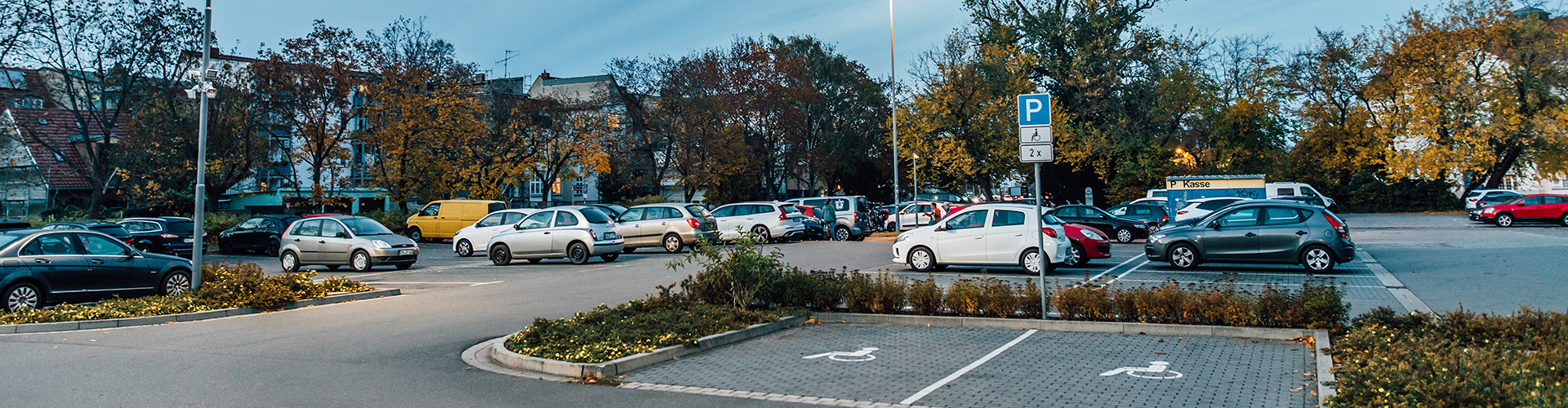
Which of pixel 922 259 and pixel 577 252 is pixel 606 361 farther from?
pixel 577 252

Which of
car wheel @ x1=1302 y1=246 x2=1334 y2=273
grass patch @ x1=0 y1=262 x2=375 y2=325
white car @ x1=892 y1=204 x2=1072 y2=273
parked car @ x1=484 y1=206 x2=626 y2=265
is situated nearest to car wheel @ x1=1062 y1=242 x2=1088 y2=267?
white car @ x1=892 y1=204 x2=1072 y2=273

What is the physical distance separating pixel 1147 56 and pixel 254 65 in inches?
1641

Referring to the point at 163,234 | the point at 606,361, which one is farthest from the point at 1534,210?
the point at 163,234

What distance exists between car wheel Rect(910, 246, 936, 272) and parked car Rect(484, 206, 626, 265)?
25.2ft

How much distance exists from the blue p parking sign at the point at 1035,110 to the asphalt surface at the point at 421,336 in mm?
5252

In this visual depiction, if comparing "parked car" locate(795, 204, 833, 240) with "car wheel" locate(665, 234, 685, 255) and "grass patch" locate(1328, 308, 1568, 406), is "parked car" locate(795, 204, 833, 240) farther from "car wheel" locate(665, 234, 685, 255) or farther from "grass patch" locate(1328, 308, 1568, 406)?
"grass patch" locate(1328, 308, 1568, 406)

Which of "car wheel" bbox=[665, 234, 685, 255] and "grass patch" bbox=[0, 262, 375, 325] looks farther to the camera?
"car wheel" bbox=[665, 234, 685, 255]

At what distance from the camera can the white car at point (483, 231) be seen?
79.3ft

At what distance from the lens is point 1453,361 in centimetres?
612

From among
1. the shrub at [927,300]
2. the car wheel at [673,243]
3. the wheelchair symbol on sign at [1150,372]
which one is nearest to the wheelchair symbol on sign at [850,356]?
the wheelchair symbol on sign at [1150,372]

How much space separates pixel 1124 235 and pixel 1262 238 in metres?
10.6

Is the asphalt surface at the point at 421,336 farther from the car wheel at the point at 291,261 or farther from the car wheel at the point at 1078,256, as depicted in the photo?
the car wheel at the point at 291,261

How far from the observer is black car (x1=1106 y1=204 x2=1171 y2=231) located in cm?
3009

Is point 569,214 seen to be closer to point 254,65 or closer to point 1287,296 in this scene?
point 1287,296
